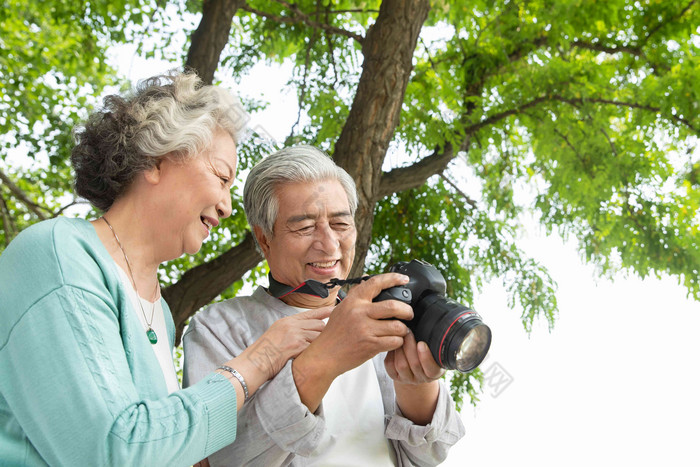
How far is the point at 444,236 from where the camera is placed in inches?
157

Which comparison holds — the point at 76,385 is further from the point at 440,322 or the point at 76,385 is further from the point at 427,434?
the point at 427,434

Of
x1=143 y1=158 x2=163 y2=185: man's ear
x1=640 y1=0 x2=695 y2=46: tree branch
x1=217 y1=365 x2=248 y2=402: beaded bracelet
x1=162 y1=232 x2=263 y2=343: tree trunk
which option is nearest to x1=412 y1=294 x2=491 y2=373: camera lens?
x1=217 y1=365 x2=248 y2=402: beaded bracelet

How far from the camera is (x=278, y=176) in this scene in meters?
1.38

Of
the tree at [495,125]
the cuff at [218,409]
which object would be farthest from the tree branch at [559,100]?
the cuff at [218,409]

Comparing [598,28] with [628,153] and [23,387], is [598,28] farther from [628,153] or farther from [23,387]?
[23,387]

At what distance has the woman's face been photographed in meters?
1.11

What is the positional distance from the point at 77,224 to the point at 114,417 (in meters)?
0.37

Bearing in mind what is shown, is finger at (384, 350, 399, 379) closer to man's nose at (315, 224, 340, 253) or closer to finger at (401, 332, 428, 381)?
finger at (401, 332, 428, 381)

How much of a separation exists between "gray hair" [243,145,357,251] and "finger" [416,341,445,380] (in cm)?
49

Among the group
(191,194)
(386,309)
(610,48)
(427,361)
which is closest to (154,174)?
(191,194)

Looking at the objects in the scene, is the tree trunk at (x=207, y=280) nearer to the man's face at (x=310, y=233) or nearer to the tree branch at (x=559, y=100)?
the tree branch at (x=559, y=100)

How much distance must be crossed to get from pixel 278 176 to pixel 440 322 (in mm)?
552

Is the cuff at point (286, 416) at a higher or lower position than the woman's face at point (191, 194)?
lower

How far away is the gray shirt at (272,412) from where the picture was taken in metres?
1.04
